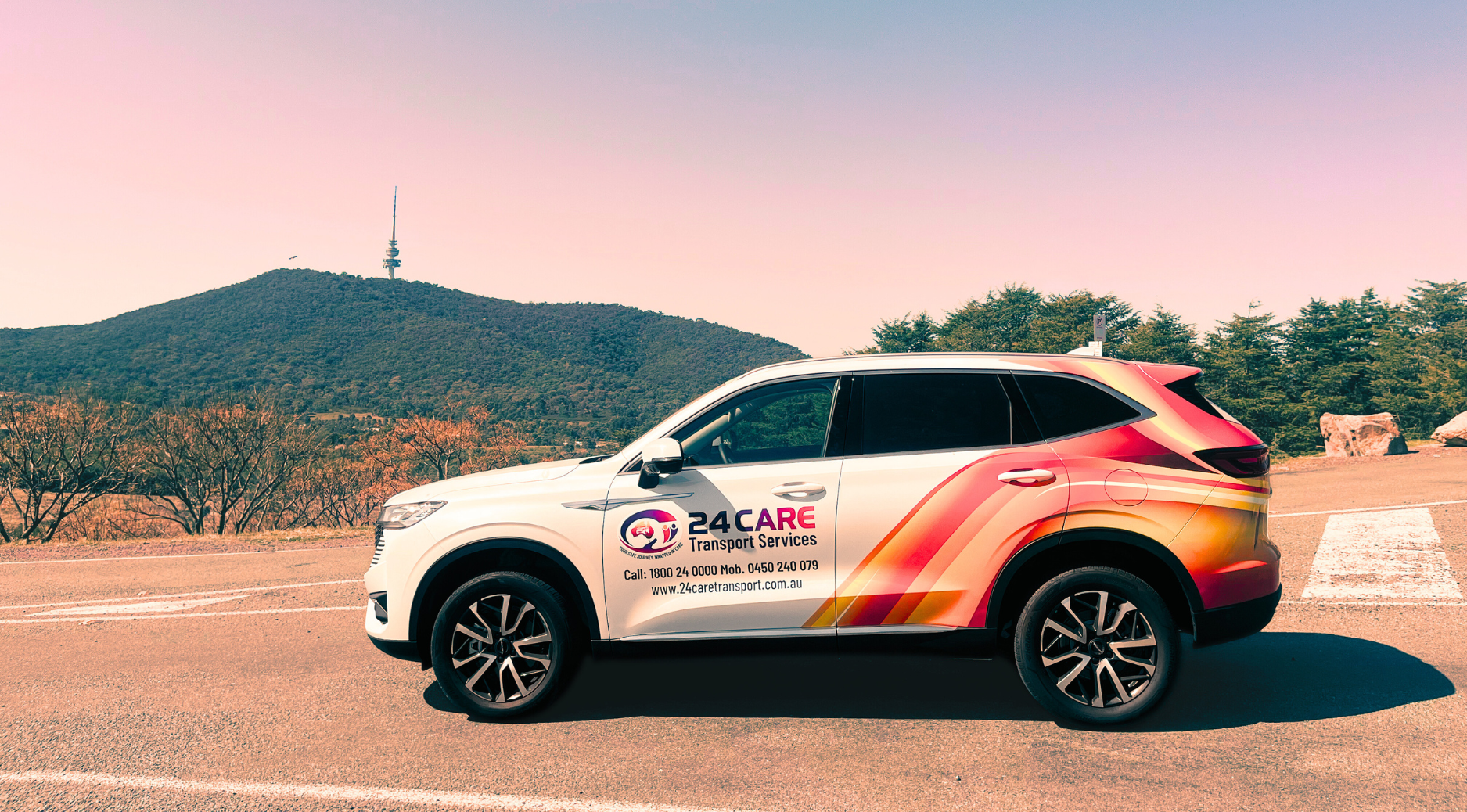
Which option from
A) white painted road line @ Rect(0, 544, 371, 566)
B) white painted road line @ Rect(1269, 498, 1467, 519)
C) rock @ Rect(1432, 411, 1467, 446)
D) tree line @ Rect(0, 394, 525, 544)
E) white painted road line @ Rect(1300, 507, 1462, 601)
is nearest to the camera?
white painted road line @ Rect(1300, 507, 1462, 601)

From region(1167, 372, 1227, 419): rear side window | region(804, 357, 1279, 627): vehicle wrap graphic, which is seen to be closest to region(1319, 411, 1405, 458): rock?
region(1167, 372, 1227, 419): rear side window

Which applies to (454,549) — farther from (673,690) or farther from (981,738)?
(981,738)

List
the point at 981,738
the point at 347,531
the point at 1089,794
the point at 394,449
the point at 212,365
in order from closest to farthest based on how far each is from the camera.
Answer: the point at 1089,794 < the point at 981,738 < the point at 347,531 < the point at 394,449 < the point at 212,365

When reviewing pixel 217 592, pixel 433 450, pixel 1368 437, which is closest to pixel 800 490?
pixel 217 592

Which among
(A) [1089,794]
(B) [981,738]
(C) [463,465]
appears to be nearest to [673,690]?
(B) [981,738]

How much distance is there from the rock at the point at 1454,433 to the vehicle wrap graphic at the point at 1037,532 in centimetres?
2270

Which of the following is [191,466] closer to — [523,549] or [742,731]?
[523,549]

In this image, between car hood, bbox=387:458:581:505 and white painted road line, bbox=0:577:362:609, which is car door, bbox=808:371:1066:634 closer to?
car hood, bbox=387:458:581:505

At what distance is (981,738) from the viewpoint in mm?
4176

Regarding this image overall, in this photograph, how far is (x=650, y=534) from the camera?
440 cm

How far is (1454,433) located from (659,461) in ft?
84.7

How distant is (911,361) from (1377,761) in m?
2.75

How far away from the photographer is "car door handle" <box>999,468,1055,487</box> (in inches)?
169

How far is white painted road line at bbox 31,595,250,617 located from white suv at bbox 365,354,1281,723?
4586mm
